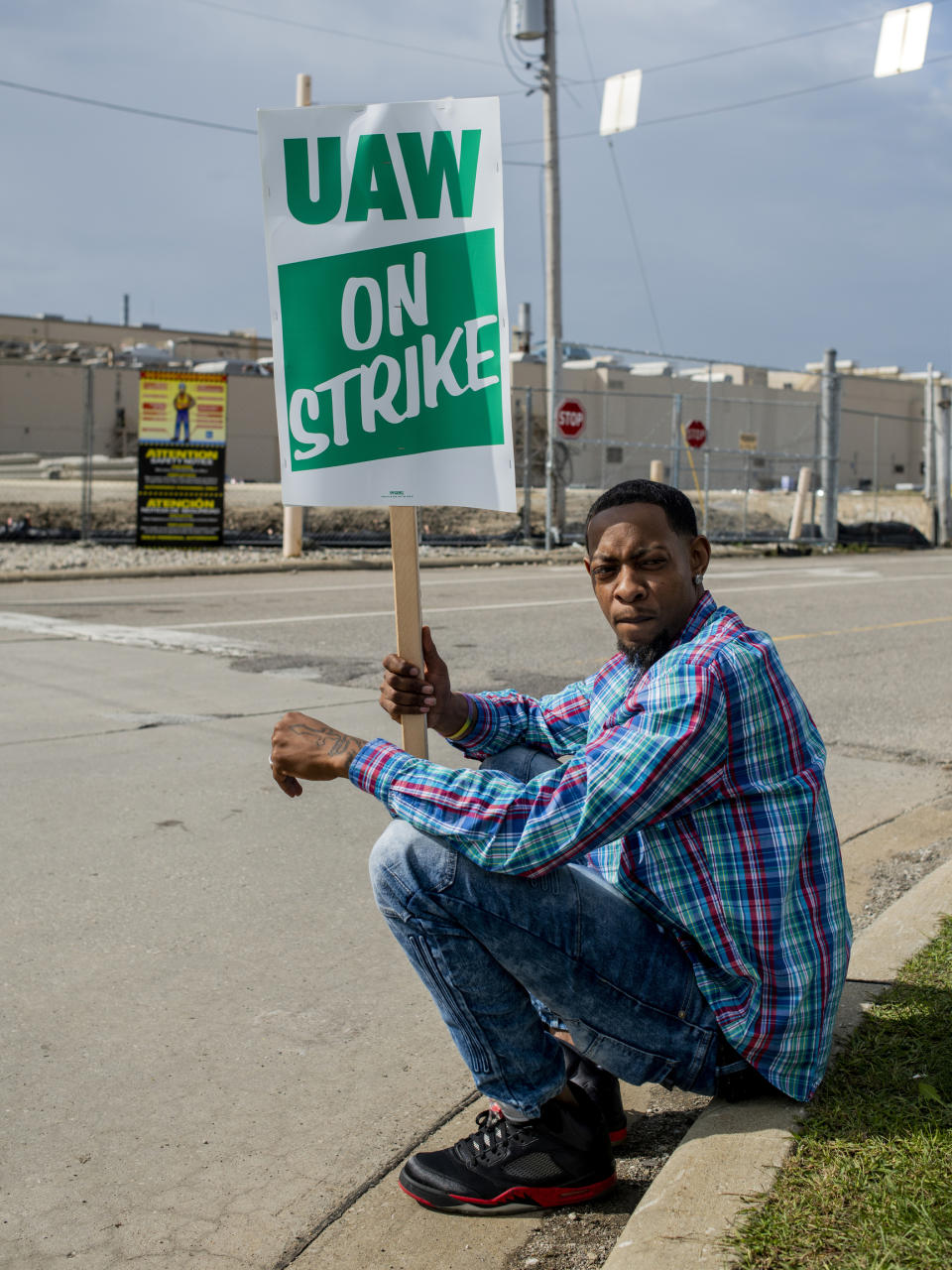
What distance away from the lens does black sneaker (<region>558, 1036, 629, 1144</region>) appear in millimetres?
2758

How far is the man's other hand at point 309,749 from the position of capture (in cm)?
246

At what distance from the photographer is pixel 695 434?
73.7 ft

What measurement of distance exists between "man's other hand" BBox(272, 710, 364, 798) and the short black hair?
2.10 ft

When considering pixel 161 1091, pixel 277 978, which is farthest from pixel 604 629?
pixel 161 1091

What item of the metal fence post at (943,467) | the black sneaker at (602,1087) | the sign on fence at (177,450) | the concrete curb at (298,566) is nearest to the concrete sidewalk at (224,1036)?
the black sneaker at (602,1087)

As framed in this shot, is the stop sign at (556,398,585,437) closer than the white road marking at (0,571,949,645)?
No

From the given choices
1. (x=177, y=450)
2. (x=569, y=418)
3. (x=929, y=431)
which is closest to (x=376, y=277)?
(x=177, y=450)

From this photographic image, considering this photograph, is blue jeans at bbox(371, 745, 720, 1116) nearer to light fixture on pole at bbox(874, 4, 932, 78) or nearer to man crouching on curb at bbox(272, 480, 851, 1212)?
man crouching on curb at bbox(272, 480, 851, 1212)

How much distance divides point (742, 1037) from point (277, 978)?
160 cm

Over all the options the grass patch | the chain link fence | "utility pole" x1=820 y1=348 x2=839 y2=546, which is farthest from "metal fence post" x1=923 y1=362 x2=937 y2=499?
the grass patch

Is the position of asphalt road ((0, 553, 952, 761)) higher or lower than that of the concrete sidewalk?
higher

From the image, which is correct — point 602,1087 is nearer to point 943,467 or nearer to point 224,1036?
point 224,1036

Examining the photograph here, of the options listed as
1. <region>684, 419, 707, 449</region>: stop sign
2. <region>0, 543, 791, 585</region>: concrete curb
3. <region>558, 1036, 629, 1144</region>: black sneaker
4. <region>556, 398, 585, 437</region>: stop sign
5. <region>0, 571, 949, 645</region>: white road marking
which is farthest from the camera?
<region>684, 419, 707, 449</region>: stop sign

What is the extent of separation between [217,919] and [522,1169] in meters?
1.84
